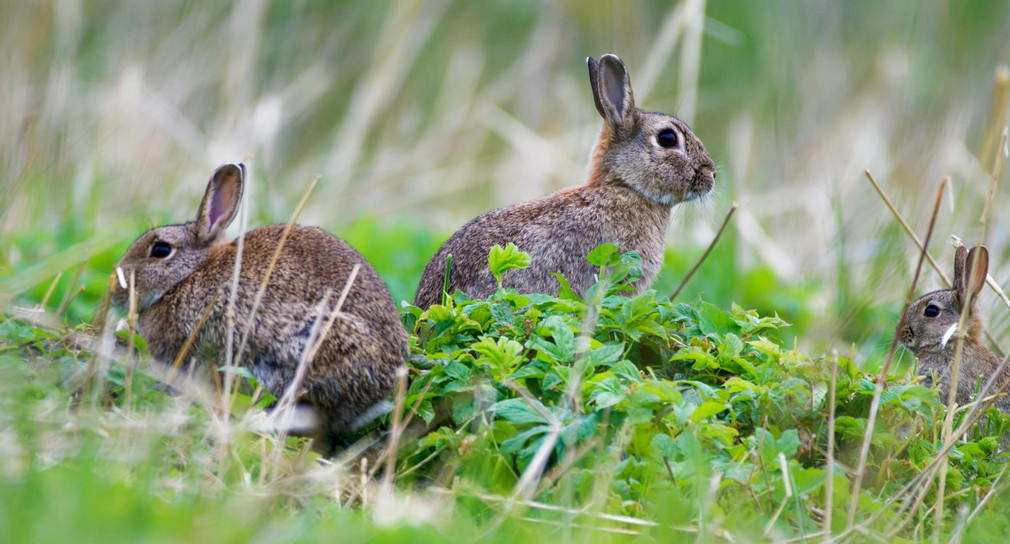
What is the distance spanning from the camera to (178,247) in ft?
17.1

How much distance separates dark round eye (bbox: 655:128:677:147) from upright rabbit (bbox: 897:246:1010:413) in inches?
65.3

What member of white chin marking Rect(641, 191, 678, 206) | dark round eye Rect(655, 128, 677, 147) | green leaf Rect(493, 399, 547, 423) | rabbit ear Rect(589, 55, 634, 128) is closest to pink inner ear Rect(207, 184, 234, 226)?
green leaf Rect(493, 399, 547, 423)

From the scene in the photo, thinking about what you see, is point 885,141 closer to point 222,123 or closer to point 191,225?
point 222,123

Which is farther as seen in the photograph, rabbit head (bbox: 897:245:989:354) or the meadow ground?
rabbit head (bbox: 897:245:989:354)

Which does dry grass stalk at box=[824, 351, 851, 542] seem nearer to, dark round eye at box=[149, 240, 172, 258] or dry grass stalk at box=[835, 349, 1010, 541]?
dry grass stalk at box=[835, 349, 1010, 541]

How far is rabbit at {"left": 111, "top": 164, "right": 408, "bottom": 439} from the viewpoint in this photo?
4582 millimetres

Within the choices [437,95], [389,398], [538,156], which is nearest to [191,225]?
[389,398]

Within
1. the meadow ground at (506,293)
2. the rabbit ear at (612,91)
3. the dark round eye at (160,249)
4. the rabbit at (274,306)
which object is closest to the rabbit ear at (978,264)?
the meadow ground at (506,293)

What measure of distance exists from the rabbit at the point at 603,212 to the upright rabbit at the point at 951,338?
1.44m

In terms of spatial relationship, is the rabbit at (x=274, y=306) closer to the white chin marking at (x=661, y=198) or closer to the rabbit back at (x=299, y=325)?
the rabbit back at (x=299, y=325)

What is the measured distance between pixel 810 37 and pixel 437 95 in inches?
156

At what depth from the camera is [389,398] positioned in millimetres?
4648

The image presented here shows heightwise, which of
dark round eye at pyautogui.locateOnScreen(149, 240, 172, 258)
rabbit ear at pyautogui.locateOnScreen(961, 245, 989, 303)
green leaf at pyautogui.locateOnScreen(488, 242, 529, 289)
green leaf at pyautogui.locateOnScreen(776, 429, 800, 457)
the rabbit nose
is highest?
rabbit ear at pyautogui.locateOnScreen(961, 245, 989, 303)

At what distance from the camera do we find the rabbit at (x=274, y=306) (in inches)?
180
